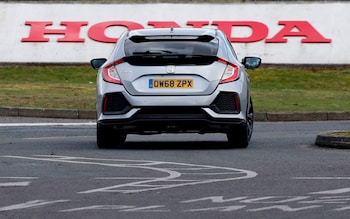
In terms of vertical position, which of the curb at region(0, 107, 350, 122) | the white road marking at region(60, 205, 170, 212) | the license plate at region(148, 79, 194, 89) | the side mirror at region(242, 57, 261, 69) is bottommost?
the curb at region(0, 107, 350, 122)

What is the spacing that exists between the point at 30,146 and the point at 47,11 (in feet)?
68.9

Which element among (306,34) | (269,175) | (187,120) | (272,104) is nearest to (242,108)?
Result: (187,120)

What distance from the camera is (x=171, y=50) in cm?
1589

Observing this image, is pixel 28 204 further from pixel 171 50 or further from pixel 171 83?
pixel 171 50

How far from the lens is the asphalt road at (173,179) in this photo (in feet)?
31.9

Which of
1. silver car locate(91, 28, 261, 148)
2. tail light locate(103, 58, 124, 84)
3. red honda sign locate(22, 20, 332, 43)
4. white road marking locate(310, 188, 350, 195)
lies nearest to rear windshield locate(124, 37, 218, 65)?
silver car locate(91, 28, 261, 148)

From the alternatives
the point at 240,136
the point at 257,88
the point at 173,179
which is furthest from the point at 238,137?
the point at 257,88

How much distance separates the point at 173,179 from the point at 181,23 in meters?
25.2

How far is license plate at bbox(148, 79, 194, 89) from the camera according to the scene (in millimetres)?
15484

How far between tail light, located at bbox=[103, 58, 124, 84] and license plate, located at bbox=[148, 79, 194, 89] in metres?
0.41

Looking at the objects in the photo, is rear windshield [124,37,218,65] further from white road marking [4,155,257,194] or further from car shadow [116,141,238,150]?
white road marking [4,155,257,194]

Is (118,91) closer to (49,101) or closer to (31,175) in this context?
(31,175)

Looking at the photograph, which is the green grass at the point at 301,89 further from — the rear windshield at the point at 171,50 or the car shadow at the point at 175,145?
the rear windshield at the point at 171,50

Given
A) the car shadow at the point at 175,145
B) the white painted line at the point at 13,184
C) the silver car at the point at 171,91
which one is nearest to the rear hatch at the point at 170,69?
the silver car at the point at 171,91
